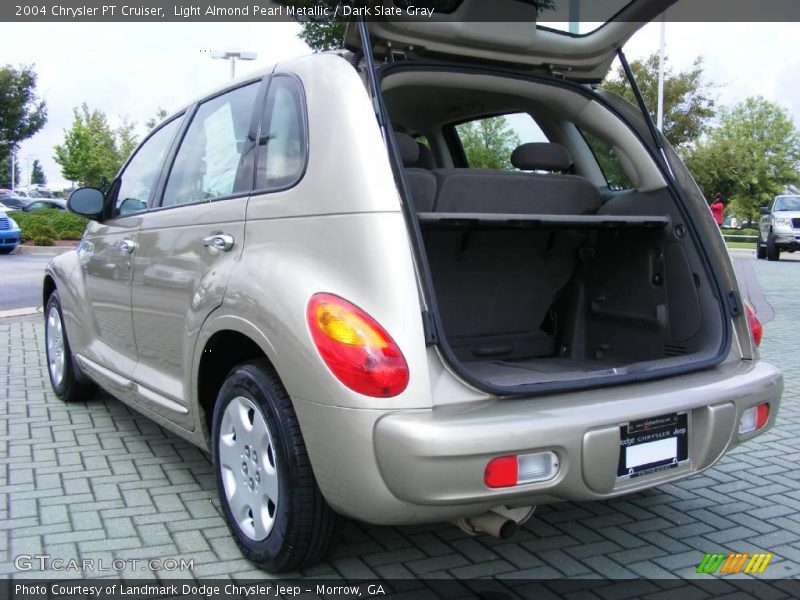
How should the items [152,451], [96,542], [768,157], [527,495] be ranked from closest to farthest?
1. [527,495]
2. [96,542]
3. [152,451]
4. [768,157]

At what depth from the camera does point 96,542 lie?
3.08 metres

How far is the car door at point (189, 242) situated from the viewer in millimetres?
3037

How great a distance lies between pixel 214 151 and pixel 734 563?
2696 mm

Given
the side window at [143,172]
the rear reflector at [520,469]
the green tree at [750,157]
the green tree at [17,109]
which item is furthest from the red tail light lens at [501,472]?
the green tree at [750,157]

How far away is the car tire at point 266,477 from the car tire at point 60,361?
8.02ft

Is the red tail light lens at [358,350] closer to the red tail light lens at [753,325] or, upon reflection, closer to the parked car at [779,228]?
the red tail light lens at [753,325]

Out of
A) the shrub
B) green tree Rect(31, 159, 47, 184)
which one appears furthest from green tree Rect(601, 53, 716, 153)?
green tree Rect(31, 159, 47, 184)

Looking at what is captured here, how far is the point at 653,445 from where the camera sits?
2.61 m

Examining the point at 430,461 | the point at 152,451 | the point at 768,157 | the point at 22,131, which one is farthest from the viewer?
the point at 768,157

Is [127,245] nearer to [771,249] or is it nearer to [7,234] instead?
[7,234]

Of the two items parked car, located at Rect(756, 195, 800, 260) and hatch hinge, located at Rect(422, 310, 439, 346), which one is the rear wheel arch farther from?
parked car, located at Rect(756, 195, 800, 260)

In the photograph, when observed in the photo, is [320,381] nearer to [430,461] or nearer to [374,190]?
[430,461]

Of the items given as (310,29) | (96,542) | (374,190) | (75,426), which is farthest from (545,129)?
(310,29)

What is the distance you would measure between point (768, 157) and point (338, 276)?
51.4m
